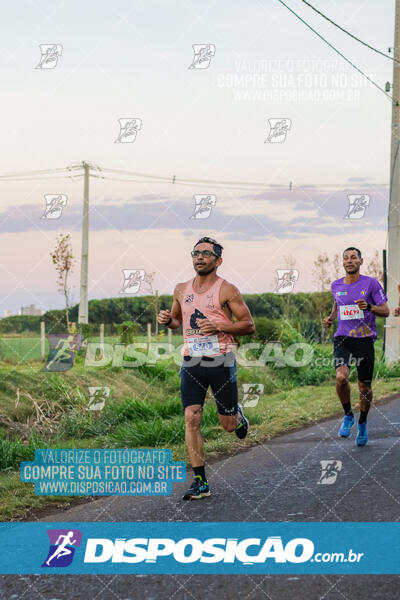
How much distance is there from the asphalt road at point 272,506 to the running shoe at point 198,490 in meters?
0.09

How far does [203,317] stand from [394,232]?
13.9 m

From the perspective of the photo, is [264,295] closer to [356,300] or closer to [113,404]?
[113,404]

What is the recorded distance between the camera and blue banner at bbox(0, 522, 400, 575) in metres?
4.82

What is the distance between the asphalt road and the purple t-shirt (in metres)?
1.30

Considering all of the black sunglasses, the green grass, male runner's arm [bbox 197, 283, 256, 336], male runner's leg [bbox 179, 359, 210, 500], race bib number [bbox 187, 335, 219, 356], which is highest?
the black sunglasses

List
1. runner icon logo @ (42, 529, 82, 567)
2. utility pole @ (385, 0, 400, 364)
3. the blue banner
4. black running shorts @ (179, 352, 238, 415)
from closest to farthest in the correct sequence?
the blue banner, runner icon logo @ (42, 529, 82, 567), black running shorts @ (179, 352, 238, 415), utility pole @ (385, 0, 400, 364)

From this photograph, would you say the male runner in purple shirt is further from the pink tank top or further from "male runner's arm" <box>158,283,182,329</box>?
the pink tank top

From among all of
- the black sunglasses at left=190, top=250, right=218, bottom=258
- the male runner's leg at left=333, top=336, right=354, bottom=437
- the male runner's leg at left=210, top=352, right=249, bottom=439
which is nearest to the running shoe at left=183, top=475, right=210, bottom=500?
the male runner's leg at left=210, top=352, right=249, bottom=439

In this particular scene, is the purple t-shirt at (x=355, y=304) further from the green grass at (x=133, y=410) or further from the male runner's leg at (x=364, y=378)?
the green grass at (x=133, y=410)

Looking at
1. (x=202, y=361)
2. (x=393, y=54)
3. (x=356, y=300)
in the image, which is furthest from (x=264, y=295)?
(x=202, y=361)

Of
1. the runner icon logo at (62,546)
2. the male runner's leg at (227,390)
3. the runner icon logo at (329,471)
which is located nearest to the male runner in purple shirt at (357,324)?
the runner icon logo at (329,471)

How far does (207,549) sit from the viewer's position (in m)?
5.09

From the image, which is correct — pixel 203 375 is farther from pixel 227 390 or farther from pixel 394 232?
pixel 394 232

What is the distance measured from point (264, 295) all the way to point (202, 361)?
25.5 metres
